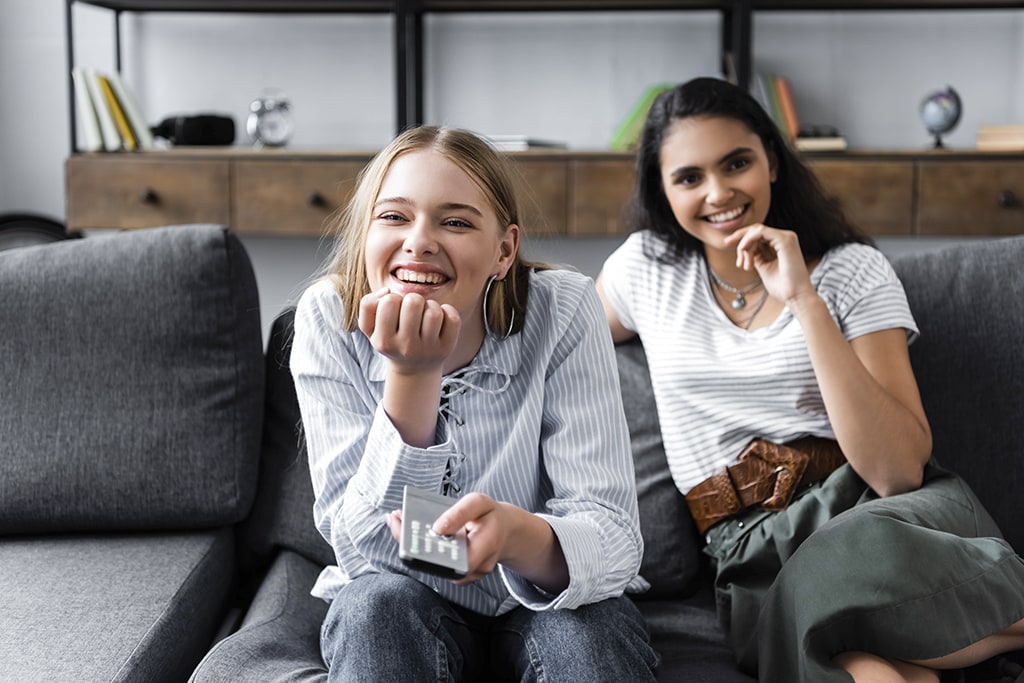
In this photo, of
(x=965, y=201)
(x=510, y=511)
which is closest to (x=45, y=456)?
(x=510, y=511)

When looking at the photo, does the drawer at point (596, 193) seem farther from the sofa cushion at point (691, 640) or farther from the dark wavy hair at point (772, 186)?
the sofa cushion at point (691, 640)

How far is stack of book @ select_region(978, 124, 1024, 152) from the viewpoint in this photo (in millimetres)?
3012

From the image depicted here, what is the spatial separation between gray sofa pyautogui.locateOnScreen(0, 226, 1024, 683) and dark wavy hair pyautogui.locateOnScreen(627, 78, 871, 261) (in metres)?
0.17

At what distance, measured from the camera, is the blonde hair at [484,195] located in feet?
4.13

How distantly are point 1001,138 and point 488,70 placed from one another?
1.53m

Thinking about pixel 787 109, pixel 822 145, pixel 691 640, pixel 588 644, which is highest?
pixel 787 109

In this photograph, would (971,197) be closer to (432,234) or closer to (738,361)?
(738,361)

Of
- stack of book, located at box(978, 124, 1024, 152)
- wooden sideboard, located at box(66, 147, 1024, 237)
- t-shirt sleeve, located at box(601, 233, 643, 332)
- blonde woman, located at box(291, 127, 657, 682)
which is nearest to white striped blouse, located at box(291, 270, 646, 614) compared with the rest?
blonde woman, located at box(291, 127, 657, 682)

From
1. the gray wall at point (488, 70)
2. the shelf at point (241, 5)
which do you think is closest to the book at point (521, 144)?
the gray wall at point (488, 70)

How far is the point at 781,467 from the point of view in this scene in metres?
1.48

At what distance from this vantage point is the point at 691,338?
62.9 inches

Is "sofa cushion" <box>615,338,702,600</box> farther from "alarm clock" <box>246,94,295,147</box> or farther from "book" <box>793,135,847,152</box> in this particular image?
"alarm clock" <box>246,94,295,147</box>

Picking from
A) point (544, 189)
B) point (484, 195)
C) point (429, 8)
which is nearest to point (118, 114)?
point (429, 8)

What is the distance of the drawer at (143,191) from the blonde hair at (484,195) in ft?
6.07
